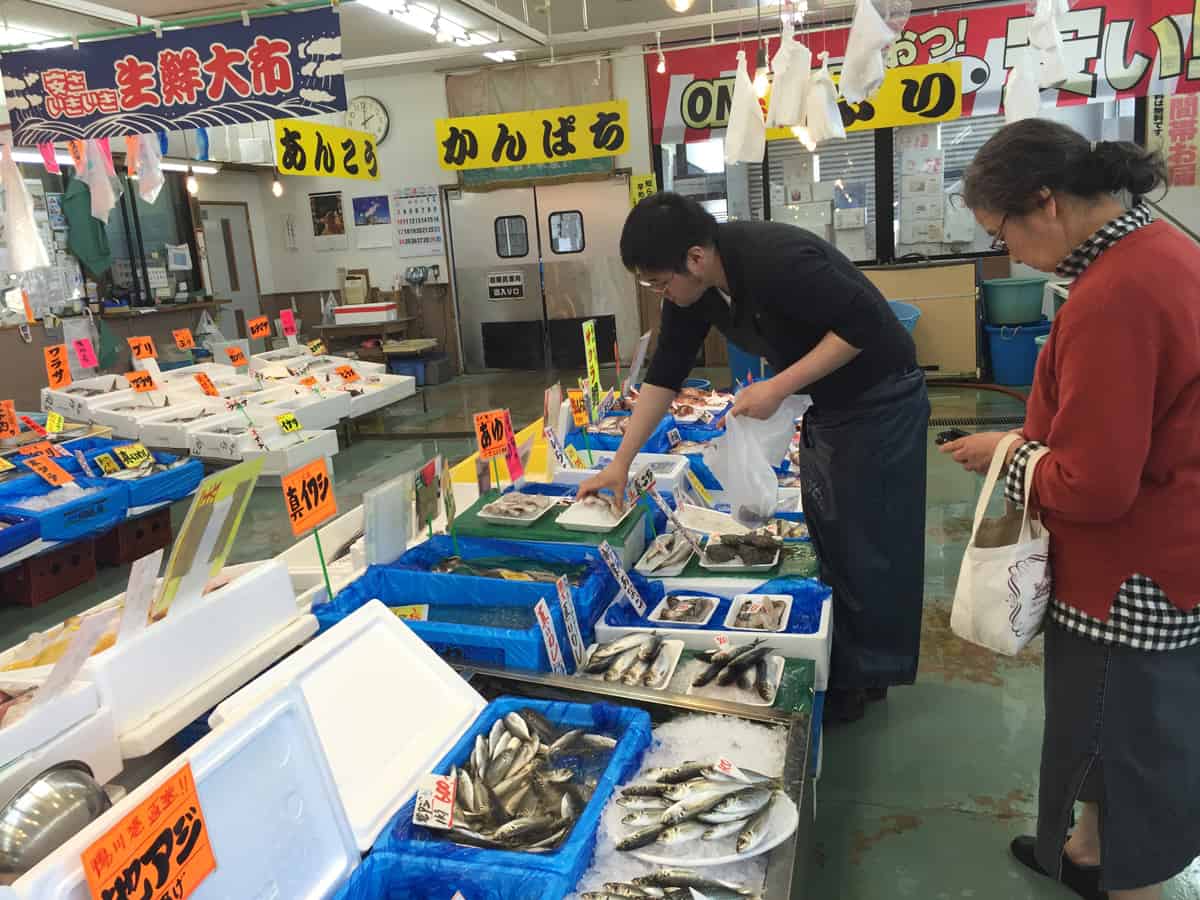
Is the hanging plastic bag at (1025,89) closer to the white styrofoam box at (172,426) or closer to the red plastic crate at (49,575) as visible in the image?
the white styrofoam box at (172,426)

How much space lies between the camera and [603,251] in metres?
11.4

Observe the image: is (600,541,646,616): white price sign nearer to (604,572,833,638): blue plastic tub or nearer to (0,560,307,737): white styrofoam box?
(604,572,833,638): blue plastic tub

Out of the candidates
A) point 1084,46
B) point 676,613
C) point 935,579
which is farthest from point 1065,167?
point 1084,46

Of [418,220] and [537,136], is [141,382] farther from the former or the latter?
[418,220]

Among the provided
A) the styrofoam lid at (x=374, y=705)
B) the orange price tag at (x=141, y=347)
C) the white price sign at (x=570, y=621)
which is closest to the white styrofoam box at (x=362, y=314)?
the orange price tag at (x=141, y=347)

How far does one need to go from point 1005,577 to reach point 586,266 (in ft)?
33.6

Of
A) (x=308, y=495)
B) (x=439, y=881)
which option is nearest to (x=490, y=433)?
(x=308, y=495)

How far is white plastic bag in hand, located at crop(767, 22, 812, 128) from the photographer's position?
5139mm

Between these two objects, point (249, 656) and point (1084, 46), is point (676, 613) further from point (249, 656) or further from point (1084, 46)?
point (1084, 46)

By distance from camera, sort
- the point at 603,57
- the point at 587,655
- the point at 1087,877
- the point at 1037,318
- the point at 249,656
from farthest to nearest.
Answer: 1. the point at 603,57
2. the point at 1037,318
3. the point at 587,655
4. the point at 1087,877
5. the point at 249,656

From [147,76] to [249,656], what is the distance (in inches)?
153

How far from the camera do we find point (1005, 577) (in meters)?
1.68

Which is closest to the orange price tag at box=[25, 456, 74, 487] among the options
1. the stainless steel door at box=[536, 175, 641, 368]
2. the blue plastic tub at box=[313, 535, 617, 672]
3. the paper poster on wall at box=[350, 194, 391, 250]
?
the blue plastic tub at box=[313, 535, 617, 672]

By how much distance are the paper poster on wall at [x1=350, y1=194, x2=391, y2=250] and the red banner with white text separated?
432cm
